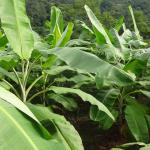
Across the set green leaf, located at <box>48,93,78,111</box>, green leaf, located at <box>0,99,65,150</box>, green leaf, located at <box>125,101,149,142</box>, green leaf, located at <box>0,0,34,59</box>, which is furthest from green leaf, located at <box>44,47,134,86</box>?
green leaf, located at <box>125,101,149,142</box>

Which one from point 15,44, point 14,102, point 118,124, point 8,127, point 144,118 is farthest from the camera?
point 118,124

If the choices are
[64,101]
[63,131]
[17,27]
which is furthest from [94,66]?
[64,101]

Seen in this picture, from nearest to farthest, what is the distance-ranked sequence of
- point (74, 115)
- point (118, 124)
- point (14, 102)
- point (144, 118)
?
point (14, 102) < point (144, 118) < point (118, 124) < point (74, 115)

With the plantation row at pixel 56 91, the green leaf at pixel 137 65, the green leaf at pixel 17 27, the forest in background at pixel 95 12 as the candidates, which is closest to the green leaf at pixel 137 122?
the plantation row at pixel 56 91

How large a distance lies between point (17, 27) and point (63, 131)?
69 centimetres

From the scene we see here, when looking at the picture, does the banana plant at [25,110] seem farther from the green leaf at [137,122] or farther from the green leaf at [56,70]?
the green leaf at [137,122]

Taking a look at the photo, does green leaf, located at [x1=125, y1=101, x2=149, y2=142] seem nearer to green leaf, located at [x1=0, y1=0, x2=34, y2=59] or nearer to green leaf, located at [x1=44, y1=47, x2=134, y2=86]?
green leaf, located at [x1=44, y1=47, x2=134, y2=86]

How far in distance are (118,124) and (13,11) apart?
1.48 meters

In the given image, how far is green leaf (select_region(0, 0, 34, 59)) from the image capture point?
7.70 ft

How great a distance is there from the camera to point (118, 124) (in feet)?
11.1

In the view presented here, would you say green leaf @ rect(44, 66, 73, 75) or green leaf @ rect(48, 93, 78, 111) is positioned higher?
green leaf @ rect(44, 66, 73, 75)

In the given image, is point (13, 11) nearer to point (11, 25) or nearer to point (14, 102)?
point (11, 25)

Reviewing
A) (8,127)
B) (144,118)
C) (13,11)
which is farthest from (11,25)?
(144,118)

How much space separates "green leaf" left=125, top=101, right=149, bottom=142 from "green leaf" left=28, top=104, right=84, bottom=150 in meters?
0.77
